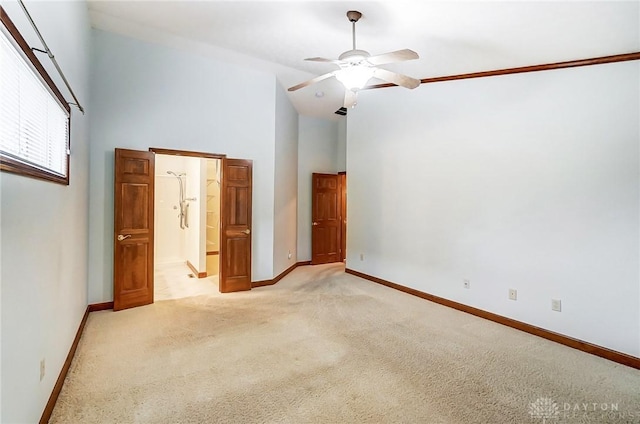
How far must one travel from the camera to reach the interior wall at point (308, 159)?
23.0ft

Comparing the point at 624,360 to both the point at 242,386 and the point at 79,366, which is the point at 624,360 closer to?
the point at 242,386

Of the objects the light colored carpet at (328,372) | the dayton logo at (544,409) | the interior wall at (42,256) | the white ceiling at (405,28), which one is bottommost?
the dayton logo at (544,409)

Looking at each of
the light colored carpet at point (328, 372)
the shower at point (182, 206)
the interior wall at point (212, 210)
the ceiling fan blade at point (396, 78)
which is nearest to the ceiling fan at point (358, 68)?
the ceiling fan blade at point (396, 78)

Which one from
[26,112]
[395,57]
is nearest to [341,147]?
[395,57]

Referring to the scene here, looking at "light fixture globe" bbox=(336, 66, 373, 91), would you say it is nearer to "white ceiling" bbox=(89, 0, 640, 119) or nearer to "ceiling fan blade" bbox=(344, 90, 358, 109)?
"ceiling fan blade" bbox=(344, 90, 358, 109)

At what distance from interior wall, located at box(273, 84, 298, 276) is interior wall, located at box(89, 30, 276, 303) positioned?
23 centimetres

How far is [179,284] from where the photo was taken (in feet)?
17.4

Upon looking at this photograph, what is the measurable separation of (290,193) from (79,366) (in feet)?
13.6

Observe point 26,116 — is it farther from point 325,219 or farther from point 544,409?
point 325,219

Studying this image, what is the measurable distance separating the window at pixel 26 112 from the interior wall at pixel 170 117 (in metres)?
1.80

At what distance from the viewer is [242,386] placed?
2461 mm

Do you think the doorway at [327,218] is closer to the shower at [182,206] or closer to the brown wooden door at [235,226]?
the brown wooden door at [235,226]

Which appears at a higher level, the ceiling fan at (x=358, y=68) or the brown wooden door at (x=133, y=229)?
the ceiling fan at (x=358, y=68)

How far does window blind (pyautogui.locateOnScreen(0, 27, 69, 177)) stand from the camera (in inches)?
56.8
